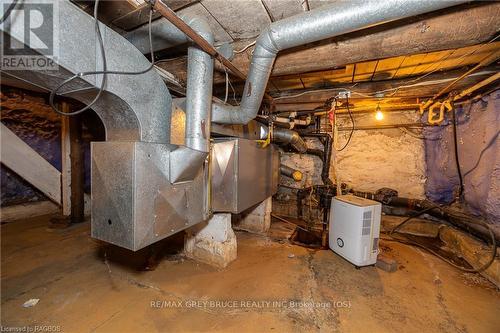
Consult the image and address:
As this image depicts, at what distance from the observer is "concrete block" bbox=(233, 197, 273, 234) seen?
11.3 ft

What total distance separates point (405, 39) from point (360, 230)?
185cm

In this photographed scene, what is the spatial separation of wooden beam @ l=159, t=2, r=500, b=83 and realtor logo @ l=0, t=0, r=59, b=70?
3.87ft

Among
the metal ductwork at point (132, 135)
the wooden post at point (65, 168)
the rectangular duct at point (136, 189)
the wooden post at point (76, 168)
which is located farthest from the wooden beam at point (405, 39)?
the wooden post at point (65, 168)

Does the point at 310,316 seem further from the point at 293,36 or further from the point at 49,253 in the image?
the point at 49,253

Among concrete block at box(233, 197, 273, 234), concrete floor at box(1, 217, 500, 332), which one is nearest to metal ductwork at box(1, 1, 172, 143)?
concrete floor at box(1, 217, 500, 332)

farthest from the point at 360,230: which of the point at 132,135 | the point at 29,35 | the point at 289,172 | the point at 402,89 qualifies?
the point at 29,35

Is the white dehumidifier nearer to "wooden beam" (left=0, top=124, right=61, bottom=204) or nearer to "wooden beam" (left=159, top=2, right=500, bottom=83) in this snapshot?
"wooden beam" (left=159, top=2, right=500, bottom=83)

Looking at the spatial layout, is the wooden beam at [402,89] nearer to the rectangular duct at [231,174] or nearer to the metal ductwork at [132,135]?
the rectangular duct at [231,174]

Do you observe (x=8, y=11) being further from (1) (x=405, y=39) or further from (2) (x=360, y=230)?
(2) (x=360, y=230)

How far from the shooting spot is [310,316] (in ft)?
5.45

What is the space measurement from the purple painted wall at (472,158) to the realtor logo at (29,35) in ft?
13.0

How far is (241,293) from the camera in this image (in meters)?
1.89

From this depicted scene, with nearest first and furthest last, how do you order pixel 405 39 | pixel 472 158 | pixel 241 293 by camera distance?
pixel 405 39, pixel 241 293, pixel 472 158

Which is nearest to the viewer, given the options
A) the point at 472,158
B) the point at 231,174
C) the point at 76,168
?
the point at 231,174
